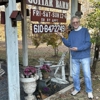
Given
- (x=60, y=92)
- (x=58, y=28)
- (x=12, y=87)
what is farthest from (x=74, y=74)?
(x=12, y=87)

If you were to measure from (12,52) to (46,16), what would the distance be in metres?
1.03

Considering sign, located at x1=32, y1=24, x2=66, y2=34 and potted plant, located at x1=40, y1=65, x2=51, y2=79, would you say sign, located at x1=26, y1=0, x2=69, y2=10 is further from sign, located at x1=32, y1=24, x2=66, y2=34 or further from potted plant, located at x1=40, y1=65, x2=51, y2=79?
potted plant, located at x1=40, y1=65, x2=51, y2=79

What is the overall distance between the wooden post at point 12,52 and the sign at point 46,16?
18.9 inches

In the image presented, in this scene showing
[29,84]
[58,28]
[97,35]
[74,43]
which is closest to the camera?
[29,84]

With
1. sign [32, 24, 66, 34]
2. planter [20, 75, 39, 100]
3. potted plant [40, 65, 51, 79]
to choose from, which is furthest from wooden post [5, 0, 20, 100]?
potted plant [40, 65, 51, 79]

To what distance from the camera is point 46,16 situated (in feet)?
12.2

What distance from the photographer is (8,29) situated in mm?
3031

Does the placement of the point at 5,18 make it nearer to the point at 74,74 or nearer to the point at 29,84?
the point at 29,84

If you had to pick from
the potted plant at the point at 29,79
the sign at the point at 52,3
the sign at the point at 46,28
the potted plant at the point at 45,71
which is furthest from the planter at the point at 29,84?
the sign at the point at 52,3

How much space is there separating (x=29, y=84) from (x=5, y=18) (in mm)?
1194

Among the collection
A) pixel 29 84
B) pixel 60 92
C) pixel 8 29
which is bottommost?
pixel 60 92

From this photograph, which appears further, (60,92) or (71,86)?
(71,86)

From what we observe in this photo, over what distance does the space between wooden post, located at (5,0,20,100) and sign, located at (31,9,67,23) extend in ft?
1.57

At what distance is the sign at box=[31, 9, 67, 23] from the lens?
340 cm
